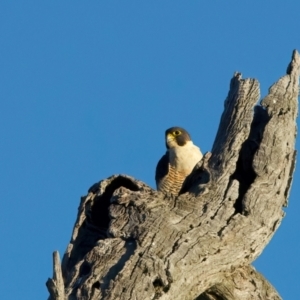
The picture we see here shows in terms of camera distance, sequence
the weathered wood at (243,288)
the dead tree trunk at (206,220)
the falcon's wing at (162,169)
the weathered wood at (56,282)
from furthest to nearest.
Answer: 1. the falcon's wing at (162,169)
2. the weathered wood at (243,288)
3. the dead tree trunk at (206,220)
4. the weathered wood at (56,282)

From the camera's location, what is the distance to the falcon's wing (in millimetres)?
11766

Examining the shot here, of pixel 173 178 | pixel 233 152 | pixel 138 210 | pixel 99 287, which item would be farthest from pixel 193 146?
pixel 99 287

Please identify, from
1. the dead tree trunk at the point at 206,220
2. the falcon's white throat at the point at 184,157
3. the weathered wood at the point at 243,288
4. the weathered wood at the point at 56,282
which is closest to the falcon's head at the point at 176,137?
the falcon's white throat at the point at 184,157

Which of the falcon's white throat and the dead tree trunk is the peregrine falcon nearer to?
the falcon's white throat

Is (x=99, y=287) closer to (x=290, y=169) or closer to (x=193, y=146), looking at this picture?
(x=290, y=169)

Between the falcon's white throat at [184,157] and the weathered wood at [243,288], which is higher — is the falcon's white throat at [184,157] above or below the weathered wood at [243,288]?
above

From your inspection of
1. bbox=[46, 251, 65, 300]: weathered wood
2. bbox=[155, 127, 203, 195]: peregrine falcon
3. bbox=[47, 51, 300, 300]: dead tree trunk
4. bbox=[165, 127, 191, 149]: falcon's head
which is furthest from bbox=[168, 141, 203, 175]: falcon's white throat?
bbox=[46, 251, 65, 300]: weathered wood

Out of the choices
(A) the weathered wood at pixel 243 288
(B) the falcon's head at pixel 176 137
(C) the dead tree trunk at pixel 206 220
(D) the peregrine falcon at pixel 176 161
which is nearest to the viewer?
(C) the dead tree trunk at pixel 206 220

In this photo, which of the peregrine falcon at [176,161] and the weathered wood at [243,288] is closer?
the weathered wood at [243,288]

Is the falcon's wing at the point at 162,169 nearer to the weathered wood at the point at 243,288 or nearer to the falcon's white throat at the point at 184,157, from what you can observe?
the falcon's white throat at the point at 184,157

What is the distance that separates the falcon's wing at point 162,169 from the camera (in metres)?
11.8

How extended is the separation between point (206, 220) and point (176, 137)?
397 centimetres

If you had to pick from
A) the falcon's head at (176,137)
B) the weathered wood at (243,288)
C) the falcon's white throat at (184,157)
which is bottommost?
the weathered wood at (243,288)

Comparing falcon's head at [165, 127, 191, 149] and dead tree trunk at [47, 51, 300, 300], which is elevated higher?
falcon's head at [165, 127, 191, 149]
